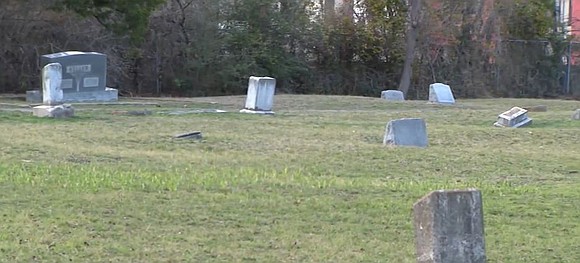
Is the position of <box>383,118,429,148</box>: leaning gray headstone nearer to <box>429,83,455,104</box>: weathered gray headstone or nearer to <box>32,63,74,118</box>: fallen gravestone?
<box>32,63,74,118</box>: fallen gravestone

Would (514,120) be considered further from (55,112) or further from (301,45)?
(301,45)

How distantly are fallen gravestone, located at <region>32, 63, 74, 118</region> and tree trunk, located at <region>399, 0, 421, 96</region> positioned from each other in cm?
2149

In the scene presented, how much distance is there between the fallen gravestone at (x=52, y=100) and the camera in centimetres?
2108

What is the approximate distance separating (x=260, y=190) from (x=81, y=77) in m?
18.3

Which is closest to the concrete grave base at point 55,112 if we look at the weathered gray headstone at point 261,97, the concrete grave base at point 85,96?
the weathered gray headstone at point 261,97

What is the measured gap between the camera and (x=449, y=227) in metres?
6.18

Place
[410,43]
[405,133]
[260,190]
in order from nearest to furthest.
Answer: [260,190]
[405,133]
[410,43]

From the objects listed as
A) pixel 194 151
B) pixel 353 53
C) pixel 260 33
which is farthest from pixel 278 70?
pixel 194 151

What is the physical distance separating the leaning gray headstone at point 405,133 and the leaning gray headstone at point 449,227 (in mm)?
10421

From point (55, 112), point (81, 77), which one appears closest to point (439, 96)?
point (81, 77)

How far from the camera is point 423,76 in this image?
146 ft

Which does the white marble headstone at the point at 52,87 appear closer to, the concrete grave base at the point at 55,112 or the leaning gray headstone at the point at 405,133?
the concrete grave base at the point at 55,112

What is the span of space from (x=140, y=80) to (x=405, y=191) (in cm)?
2809

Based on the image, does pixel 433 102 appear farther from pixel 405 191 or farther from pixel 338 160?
pixel 405 191
